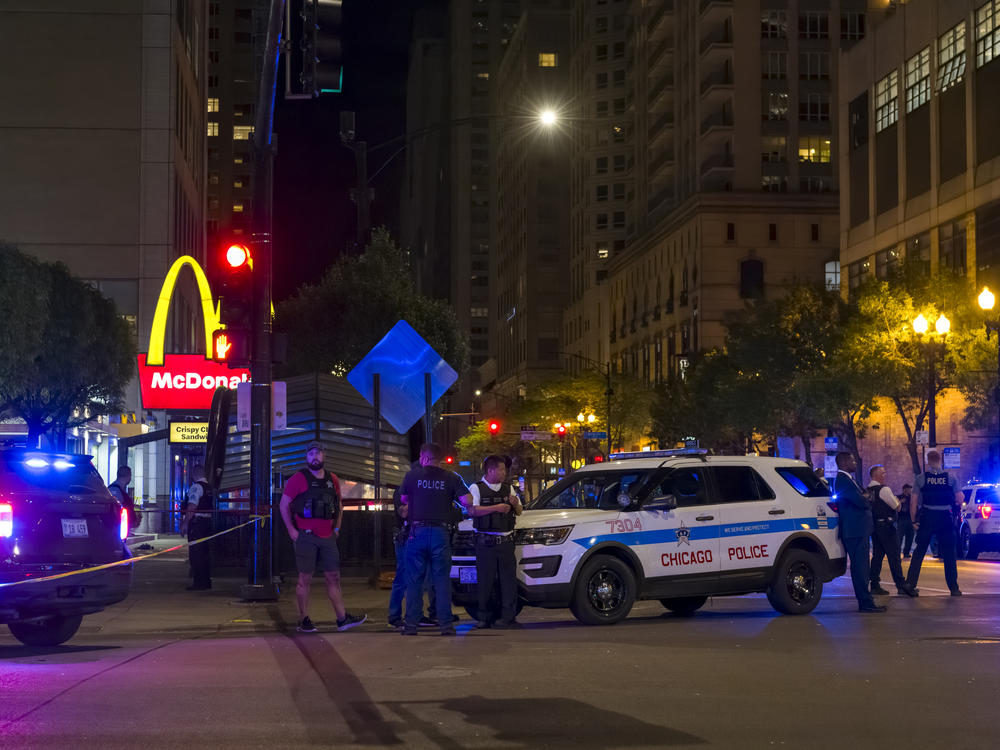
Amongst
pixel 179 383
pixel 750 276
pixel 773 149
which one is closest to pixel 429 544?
pixel 179 383

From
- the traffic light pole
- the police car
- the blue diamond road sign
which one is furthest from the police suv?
the police car

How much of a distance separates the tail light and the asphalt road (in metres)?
1.09

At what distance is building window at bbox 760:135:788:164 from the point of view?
97.2m

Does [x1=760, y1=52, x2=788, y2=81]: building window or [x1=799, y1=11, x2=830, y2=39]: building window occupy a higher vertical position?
[x1=799, y1=11, x2=830, y2=39]: building window

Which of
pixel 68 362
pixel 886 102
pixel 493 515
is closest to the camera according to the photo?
pixel 493 515

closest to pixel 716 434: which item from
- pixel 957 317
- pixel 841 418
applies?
pixel 841 418

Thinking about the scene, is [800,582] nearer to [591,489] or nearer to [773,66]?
[591,489]

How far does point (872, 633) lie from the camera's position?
48.6ft

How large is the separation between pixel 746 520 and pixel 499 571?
3.08 meters

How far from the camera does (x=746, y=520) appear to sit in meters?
17.0

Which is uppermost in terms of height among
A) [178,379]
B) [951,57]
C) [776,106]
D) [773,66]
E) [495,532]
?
[773,66]

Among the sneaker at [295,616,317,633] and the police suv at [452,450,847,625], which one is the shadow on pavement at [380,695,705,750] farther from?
the police suv at [452,450,847,625]

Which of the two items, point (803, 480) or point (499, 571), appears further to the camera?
point (803, 480)

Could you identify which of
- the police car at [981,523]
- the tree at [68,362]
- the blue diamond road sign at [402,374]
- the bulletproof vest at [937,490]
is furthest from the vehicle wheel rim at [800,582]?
the tree at [68,362]
